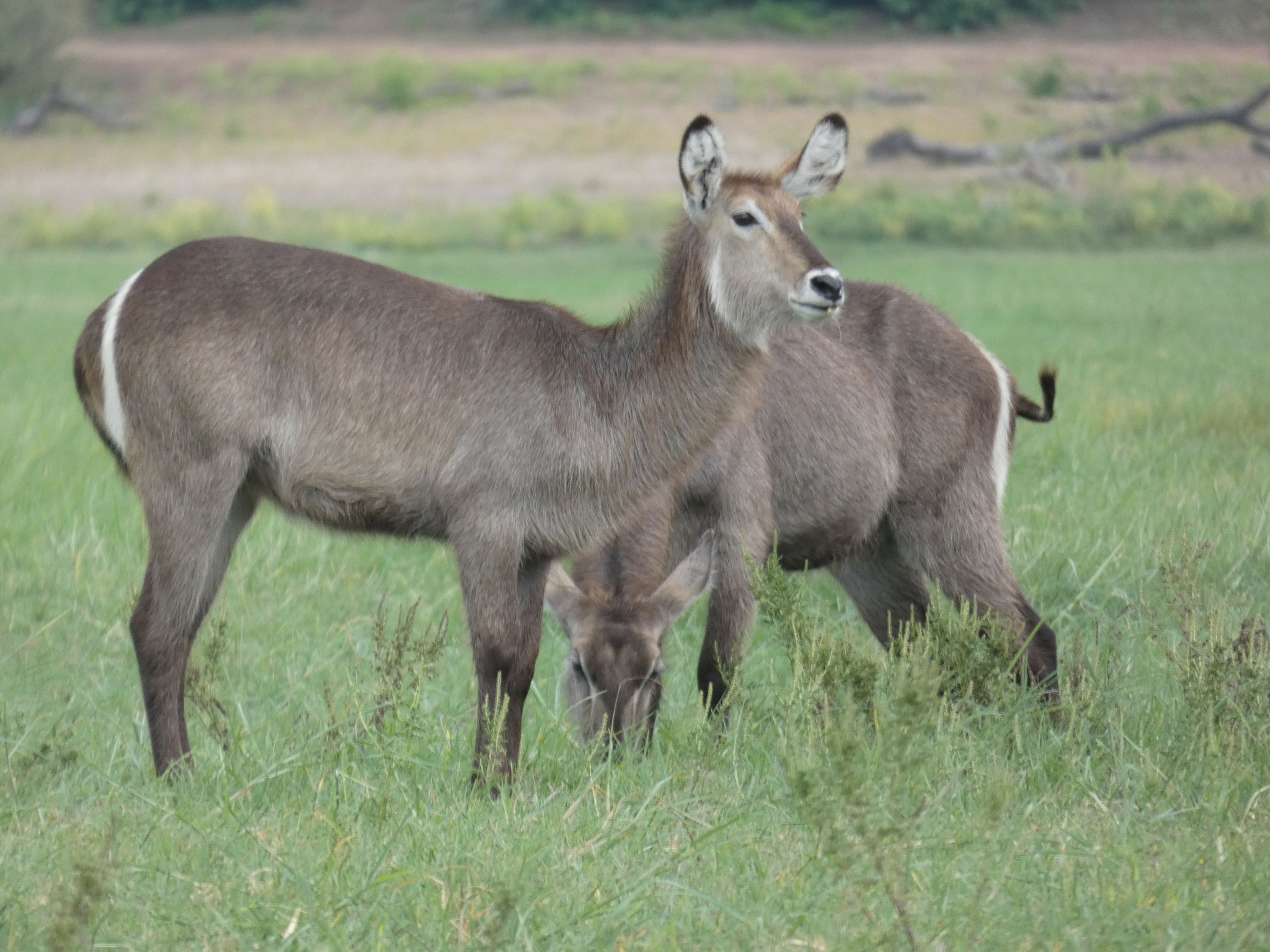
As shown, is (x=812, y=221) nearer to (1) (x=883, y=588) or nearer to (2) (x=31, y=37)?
(2) (x=31, y=37)

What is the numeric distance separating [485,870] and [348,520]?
120 centimetres

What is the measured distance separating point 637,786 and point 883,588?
1789mm

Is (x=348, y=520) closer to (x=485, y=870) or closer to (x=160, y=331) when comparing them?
(x=160, y=331)

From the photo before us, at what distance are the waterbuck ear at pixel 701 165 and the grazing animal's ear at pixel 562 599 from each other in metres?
0.95

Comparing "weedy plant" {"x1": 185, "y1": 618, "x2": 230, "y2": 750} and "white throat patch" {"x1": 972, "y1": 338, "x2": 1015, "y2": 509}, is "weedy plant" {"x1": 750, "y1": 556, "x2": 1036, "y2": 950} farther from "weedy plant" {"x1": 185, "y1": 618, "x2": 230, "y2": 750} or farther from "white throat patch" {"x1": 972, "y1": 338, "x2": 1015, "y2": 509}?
"weedy plant" {"x1": 185, "y1": 618, "x2": 230, "y2": 750}

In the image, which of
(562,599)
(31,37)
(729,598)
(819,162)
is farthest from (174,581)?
(31,37)

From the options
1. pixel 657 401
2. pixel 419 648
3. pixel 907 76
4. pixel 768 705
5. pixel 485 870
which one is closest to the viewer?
pixel 485 870

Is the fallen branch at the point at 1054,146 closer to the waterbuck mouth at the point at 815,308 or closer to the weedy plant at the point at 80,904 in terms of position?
the waterbuck mouth at the point at 815,308

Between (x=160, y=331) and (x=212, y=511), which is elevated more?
(x=160, y=331)

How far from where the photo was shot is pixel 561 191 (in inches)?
1001

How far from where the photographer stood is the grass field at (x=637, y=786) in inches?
103

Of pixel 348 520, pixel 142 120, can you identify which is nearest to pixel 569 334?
pixel 348 520

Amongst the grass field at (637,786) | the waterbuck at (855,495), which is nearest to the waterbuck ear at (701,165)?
the waterbuck at (855,495)

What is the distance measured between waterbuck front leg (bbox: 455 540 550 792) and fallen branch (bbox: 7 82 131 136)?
2621cm
